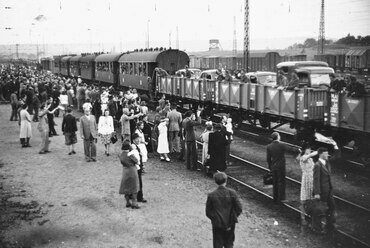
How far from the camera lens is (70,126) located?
14.8m

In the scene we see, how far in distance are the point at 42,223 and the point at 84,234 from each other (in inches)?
47.2

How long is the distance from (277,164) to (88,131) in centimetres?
668

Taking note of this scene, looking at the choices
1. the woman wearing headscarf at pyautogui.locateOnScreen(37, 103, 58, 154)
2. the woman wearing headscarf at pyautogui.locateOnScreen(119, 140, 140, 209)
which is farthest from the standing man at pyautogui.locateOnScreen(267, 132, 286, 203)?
the woman wearing headscarf at pyautogui.locateOnScreen(37, 103, 58, 154)

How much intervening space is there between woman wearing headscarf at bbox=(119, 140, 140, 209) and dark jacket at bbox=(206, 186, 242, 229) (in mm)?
3394

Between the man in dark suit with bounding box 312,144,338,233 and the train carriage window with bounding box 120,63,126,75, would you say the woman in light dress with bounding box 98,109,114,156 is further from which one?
the train carriage window with bounding box 120,63,126,75

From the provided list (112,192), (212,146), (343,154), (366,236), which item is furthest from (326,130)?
(112,192)

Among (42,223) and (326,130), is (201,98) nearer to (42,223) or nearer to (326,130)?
(326,130)

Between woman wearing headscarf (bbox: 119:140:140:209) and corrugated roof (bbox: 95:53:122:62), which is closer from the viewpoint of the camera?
woman wearing headscarf (bbox: 119:140:140:209)

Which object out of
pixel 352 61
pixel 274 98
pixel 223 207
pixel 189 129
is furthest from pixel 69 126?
pixel 352 61

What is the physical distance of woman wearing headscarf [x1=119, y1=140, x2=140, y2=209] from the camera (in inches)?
366

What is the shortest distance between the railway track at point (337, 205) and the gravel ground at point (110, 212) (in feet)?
1.56

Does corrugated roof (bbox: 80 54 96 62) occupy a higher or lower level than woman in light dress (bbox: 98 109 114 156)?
higher

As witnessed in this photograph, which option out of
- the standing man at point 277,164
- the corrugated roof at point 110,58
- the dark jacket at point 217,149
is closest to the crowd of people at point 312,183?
the standing man at point 277,164

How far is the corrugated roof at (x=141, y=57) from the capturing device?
28.0 m
